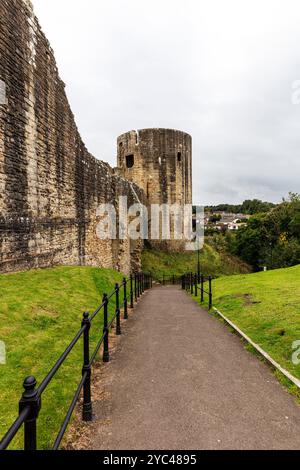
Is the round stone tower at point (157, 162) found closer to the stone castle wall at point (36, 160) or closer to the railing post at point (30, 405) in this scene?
the stone castle wall at point (36, 160)

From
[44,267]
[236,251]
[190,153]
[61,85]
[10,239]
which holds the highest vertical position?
[190,153]

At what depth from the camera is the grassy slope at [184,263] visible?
2789 cm

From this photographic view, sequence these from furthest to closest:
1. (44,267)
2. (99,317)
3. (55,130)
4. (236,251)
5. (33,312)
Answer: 1. (236,251)
2. (55,130)
3. (44,267)
4. (99,317)
5. (33,312)

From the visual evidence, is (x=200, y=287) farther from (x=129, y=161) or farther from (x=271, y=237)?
(x=271, y=237)

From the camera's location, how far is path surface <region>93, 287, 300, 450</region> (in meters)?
2.68

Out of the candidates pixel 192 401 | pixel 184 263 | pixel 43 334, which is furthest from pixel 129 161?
pixel 192 401

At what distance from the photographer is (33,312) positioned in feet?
17.6

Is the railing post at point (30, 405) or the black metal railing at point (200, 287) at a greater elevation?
the railing post at point (30, 405)

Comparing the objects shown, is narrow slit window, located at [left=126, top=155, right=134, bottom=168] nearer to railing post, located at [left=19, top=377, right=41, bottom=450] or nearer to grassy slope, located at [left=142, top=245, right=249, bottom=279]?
grassy slope, located at [left=142, top=245, right=249, bottom=279]

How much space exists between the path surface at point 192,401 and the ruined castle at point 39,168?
4.16 metres

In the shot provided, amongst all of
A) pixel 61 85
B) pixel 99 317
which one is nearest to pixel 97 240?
pixel 61 85

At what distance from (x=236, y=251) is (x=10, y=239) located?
1566 inches

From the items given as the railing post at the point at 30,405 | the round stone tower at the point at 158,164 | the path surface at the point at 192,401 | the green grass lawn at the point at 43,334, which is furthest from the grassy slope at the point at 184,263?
the railing post at the point at 30,405
